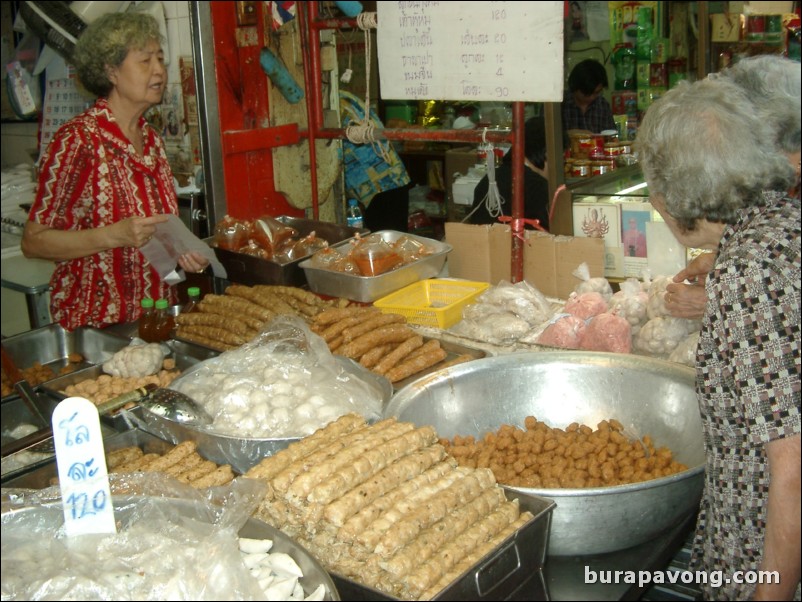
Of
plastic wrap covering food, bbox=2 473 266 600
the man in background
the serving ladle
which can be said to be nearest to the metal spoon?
the serving ladle

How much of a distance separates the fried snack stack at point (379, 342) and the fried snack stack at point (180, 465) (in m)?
0.83

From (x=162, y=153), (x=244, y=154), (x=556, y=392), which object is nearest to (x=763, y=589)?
(x=556, y=392)

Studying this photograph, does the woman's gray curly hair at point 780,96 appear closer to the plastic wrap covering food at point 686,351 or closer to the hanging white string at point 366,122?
the plastic wrap covering food at point 686,351

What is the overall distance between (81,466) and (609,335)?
199cm

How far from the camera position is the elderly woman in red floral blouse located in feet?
11.5

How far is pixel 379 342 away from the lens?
3.15 metres

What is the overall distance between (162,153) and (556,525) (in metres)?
2.74

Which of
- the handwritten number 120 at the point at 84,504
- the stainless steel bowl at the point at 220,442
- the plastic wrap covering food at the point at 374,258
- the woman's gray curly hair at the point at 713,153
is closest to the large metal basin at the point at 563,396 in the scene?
the stainless steel bowl at the point at 220,442

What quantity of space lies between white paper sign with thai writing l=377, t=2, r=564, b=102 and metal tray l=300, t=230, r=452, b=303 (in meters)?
0.73

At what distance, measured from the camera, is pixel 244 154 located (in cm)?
473

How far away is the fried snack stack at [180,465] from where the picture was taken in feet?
7.11

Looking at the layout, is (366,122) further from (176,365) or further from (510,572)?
(510,572)

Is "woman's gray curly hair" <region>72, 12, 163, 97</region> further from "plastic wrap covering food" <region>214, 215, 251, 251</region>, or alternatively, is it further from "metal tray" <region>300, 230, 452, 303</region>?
"metal tray" <region>300, 230, 452, 303</region>

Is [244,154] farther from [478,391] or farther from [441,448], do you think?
[441,448]
